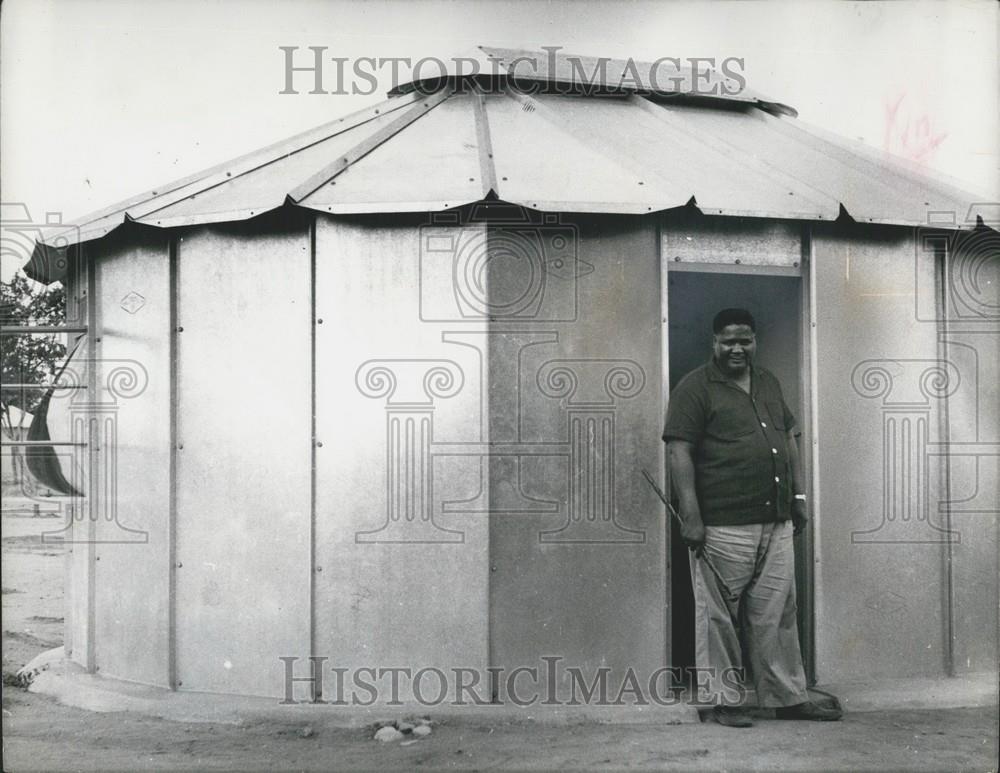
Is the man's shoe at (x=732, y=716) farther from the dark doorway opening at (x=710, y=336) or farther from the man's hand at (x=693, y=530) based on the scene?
the man's hand at (x=693, y=530)

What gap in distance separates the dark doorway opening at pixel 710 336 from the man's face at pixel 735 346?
437mm

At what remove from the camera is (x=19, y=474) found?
5.93m

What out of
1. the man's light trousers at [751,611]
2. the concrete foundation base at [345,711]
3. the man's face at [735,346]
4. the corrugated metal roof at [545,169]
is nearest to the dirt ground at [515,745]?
the concrete foundation base at [345,711]

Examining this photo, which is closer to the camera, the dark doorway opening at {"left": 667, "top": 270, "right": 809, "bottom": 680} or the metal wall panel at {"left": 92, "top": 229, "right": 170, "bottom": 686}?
the metal wall panel at {"left": 92, "top": 229, "right": 170, "bottom": 686}

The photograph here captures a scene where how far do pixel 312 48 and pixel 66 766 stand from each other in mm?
3748

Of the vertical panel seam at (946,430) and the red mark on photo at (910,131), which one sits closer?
the red mark on photo at (910,131)

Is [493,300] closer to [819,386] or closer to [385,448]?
[385,448]

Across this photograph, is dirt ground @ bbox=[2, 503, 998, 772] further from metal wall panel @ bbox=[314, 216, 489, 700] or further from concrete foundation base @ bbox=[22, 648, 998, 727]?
metal wall panel @ bbox=[314, 216, 489, 700]

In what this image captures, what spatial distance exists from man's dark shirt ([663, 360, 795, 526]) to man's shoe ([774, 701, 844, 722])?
0.95 meters

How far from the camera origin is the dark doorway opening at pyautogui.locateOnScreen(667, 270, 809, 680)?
5.47m

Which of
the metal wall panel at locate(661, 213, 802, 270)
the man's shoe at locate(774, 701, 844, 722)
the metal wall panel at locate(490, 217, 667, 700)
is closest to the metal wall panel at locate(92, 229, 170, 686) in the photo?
the metal wall panel at locate(490, 217, 667, 700)

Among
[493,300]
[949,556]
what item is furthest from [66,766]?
[949,556]

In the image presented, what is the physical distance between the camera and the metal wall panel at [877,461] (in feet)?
17.4

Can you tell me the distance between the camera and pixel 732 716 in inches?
189
